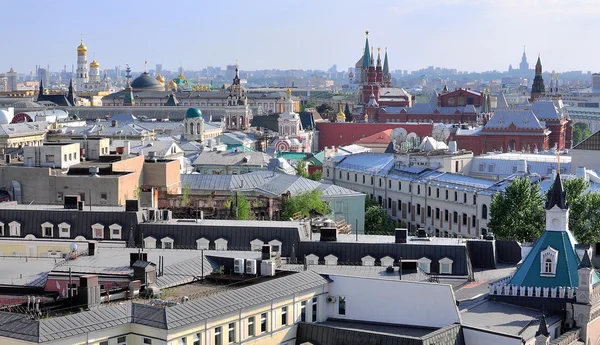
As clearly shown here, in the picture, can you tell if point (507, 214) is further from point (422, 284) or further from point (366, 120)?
point (366, 120)

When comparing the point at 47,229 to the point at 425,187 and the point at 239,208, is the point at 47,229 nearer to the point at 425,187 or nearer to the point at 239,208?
the point at 239,208

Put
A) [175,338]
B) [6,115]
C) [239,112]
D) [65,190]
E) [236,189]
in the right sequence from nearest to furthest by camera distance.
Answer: [175,338] → [65,190] → [236,189] → [6,115] → [239,112]

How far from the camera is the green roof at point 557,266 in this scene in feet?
142

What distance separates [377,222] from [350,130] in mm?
79913

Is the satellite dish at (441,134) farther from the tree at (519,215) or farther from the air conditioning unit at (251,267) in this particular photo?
the air conditioning unit at (251,267)

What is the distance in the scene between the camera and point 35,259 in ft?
149

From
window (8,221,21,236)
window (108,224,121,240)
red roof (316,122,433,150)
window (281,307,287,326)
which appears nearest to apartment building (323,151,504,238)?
window (108,224,121,240)

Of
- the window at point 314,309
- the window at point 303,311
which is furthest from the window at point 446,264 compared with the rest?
the window at point 303,311

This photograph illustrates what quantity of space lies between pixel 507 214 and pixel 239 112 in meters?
116

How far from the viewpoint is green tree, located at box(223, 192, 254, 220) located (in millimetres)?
66062

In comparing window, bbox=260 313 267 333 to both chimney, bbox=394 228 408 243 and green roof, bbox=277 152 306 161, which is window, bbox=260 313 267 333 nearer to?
chimney, bbox=394 228 408 243

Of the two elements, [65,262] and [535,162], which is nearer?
[65,262]

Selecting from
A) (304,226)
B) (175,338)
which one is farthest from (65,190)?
(175,338)

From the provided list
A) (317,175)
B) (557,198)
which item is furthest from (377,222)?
(557,198)
